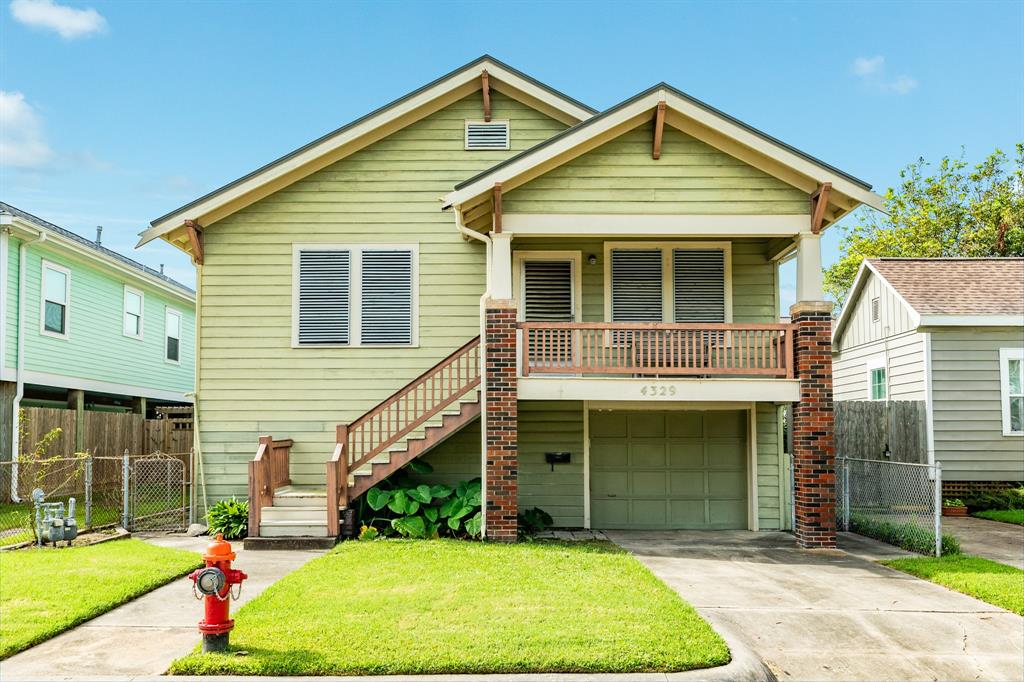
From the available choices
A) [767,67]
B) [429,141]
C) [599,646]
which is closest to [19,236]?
[429,141]

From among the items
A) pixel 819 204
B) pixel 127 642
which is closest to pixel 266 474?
pixel 127 642

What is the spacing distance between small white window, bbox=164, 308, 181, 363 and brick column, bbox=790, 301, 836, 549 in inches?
729

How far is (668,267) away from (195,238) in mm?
7701

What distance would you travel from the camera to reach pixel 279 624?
6.93 meters

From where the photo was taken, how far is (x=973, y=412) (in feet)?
54.8

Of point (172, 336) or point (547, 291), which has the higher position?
point (172, 336)

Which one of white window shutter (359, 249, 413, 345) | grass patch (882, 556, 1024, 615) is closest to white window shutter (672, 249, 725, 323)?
white window shutter (359, 249, 413, 345)

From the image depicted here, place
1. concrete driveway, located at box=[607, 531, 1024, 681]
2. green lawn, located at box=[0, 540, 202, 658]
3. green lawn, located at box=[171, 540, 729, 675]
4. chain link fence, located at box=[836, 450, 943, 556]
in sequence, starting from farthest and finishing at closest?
1. chain link fence, located at box=[836, 450, 943, 556]
2. green lawn, located at box=[0, 540, 202, 658]
3. concrete driveway, located at box=[607, 531, 1024, 681]
4. green lawn, located at box=[171, 540, 729, 675]

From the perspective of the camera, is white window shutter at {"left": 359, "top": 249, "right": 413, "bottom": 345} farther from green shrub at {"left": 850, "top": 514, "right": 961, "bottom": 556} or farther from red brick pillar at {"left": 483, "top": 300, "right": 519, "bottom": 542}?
green shrub at {"left": 850, "top": 514, "right": 961, "bottom": 556}

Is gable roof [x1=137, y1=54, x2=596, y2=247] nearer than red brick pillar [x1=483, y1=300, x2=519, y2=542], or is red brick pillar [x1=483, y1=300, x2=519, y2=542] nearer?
red brick pillar [x1=483, y1=300, x2=519, y2=542]

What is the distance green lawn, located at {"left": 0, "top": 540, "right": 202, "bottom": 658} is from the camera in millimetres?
7023

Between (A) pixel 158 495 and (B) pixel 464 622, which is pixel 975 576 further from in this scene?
(A) pixel 158 495

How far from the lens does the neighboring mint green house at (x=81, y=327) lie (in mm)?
16828

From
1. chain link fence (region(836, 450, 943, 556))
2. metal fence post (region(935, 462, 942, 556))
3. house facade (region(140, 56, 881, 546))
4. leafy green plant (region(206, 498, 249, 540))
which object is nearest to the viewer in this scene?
metal fence post (region(935, 462, 942, 556))
